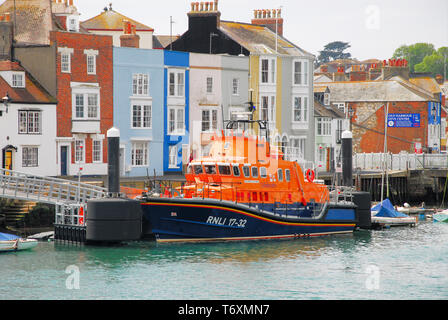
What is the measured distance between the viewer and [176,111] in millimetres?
55594

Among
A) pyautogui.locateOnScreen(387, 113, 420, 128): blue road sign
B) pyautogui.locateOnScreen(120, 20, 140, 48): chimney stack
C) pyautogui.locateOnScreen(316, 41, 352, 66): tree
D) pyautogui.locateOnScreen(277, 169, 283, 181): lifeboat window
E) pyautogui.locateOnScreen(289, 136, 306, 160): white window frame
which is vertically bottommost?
pyautogui.locateOnScreen(277, 169, 283, 181): lifeboat window

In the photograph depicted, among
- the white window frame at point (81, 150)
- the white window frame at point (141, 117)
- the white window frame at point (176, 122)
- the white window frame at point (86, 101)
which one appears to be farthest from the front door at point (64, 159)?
the white window frame at point (176, 122)

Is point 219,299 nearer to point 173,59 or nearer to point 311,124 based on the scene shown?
point 173,59

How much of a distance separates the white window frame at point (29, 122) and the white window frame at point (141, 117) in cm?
631

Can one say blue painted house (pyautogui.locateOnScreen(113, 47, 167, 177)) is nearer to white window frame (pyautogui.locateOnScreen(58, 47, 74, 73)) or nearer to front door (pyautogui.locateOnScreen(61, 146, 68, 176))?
white window frame (pyautogui.locateOnScreen(58, 47, 74, 73))

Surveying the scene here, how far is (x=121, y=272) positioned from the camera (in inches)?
1198

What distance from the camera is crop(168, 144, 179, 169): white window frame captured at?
5516 cm

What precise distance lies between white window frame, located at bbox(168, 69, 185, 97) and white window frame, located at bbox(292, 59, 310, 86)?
9688 mm

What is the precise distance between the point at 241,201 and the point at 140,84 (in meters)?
18.3

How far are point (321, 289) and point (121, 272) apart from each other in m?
6.58

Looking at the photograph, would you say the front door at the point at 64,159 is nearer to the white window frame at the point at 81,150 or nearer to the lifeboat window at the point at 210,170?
the white window frame at the point at 81,150

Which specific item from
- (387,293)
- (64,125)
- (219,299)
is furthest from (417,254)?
(64,125)

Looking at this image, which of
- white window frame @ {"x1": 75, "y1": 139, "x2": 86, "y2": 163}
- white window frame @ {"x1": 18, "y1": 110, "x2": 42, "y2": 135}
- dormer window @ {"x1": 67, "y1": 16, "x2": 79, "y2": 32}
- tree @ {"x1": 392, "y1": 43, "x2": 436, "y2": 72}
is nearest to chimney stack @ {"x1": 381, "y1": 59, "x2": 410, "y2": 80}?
dormer window @ {"x1": 67, "y1": 16, "x2": 79, "y2": 32}

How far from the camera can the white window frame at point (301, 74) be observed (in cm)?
6256
